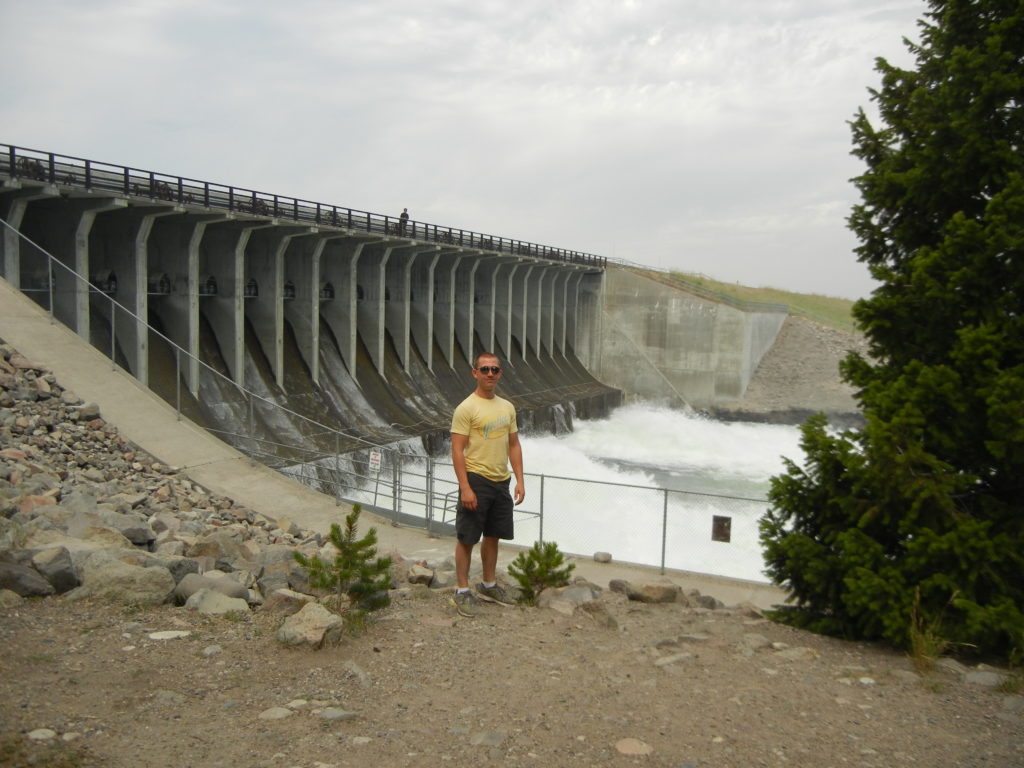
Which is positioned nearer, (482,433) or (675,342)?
(482,433)

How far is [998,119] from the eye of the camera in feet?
20.3

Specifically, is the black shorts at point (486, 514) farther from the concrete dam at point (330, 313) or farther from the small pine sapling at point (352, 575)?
the concrete dam at point (330, 313)

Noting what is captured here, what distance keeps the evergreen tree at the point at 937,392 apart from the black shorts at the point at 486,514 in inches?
89.0

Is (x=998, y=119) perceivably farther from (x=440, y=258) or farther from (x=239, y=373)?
(x=440, y=258)

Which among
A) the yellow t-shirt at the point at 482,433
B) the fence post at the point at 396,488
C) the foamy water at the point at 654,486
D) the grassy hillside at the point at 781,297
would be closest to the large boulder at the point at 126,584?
the yellow t-shirt at the point at 482,433

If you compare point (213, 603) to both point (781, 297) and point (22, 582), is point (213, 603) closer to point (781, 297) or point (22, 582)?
point (22, 582)

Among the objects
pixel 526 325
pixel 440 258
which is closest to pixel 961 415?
pixel 440 258

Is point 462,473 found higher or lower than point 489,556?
higher

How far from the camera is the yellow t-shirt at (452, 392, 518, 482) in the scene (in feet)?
19.6

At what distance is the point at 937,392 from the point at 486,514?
3478mm

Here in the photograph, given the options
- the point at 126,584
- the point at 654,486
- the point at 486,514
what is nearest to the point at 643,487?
the point at 486,514

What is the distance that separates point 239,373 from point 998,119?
20329 millimetres

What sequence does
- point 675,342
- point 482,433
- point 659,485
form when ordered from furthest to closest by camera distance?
point 675,342
point 659,485
point 482,433

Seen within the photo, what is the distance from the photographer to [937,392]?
5855 mm
